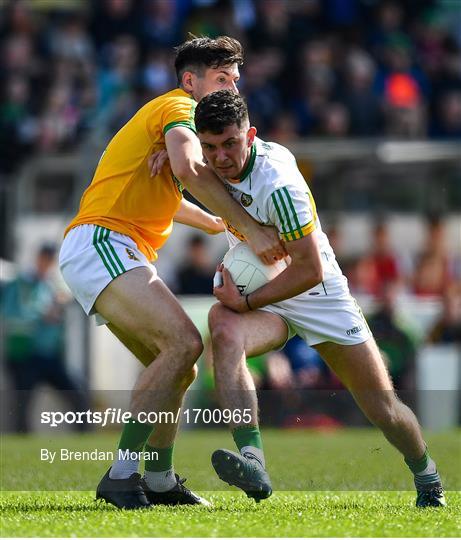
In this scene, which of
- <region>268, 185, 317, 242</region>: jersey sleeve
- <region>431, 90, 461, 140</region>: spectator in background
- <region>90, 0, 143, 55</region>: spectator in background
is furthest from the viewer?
<region>90, 0, 143, 55</region>: spectator in background

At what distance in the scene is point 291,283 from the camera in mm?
5918

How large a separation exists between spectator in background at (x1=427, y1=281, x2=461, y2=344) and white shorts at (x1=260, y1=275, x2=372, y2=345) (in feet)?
22.2

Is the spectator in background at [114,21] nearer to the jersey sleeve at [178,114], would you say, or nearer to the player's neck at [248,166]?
the jersey sleeve at [178,114]

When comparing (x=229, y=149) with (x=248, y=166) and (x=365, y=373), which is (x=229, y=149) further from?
(x=365, y=373)

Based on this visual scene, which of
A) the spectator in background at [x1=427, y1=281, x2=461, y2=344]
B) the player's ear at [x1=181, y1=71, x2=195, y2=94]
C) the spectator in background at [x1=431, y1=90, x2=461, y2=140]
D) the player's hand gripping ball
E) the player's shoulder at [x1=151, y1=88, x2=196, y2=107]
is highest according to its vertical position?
the player's ear at [x1=181, y1=71, x2=195, y2=94]

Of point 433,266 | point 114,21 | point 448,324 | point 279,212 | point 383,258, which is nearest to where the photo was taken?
point 279,212

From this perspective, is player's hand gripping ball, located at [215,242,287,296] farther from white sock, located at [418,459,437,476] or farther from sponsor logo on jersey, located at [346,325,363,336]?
white sock, located at [418,459,437,476]

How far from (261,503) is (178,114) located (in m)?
1.96

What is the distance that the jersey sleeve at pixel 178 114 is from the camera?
606 cm

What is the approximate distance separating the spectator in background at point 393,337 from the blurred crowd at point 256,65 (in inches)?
119

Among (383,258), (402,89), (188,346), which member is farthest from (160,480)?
(402,89)

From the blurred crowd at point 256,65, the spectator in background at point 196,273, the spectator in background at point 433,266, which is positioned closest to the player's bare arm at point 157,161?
the spectator in background at point 196,273

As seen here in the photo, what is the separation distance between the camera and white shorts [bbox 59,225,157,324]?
20.1 ft

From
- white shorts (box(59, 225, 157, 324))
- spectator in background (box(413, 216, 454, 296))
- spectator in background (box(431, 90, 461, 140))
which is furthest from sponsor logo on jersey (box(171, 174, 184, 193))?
spectator in background (box(431, 90, 461, 140))
